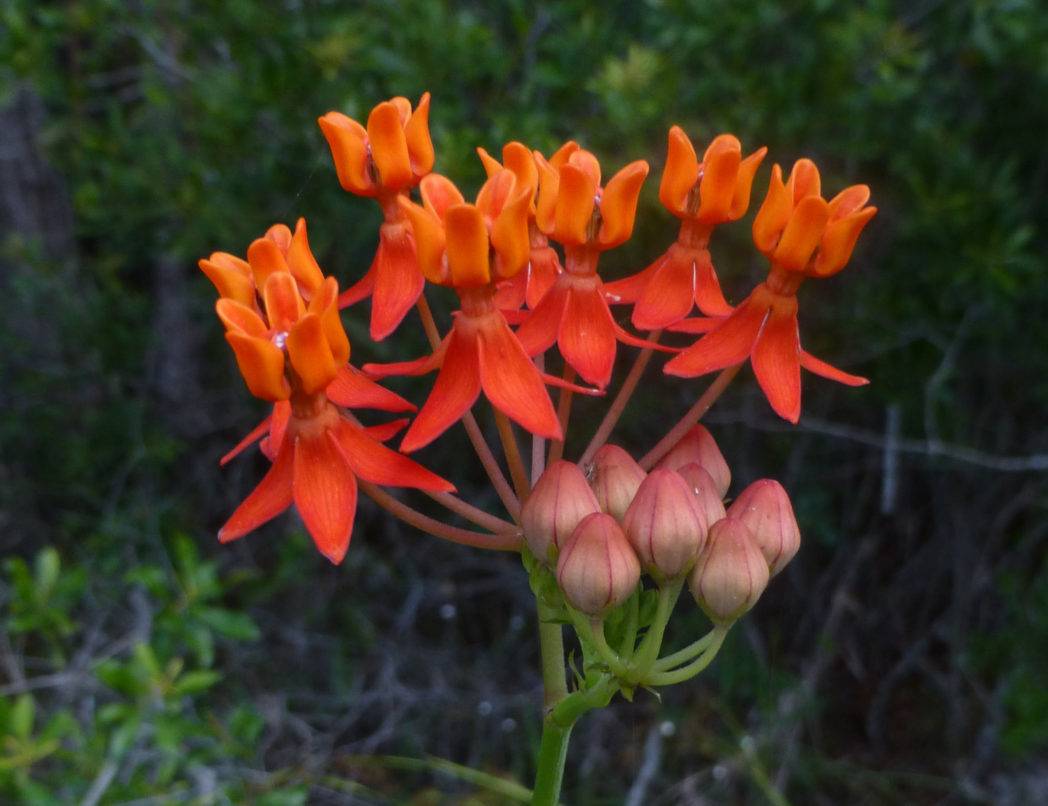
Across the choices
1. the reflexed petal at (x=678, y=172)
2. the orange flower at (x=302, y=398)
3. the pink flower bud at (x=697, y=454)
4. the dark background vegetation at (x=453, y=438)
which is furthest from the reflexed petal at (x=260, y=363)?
the dark background vegetation at (x=453, y=438)

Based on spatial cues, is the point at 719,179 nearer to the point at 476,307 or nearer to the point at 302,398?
the point at 476,307

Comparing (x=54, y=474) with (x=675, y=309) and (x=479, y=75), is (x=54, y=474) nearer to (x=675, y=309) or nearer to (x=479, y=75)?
(x=479, y=75)

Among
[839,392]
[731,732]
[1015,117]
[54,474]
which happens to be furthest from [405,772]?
[1015,117]

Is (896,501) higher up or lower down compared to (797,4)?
lower down

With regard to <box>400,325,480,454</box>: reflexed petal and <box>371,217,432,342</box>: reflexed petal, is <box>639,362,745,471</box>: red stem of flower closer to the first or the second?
<box>400,325,480,454</box>: reflexed petal

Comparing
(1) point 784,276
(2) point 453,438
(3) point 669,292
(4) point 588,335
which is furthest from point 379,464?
(2) point 453,438

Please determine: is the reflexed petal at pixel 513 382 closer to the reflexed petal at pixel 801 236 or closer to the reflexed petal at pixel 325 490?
the reflexed petal at pixel 325 490

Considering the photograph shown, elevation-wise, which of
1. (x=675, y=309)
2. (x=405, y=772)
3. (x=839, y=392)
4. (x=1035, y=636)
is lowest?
(x=405, y=772)
